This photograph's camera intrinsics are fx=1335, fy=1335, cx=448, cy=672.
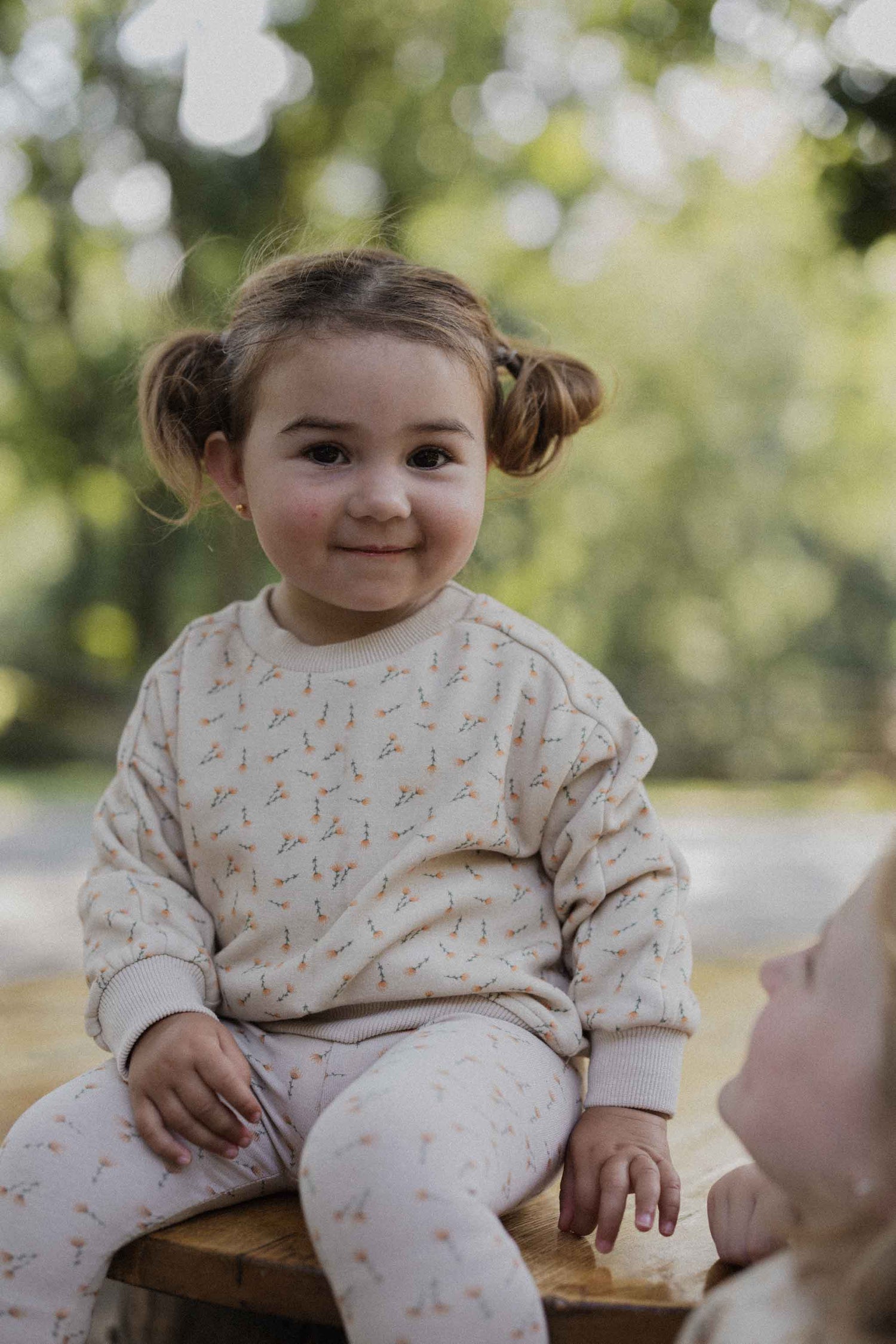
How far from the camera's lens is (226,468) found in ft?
4.62

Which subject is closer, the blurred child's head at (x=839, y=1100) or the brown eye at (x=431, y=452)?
the blurred child's head at (x=839, y=1100)

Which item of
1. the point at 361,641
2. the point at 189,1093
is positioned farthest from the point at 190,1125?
the point at 361,641

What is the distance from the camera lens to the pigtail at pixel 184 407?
142cm

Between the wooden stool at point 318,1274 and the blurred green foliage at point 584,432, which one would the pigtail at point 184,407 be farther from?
the blurred green foliage at point 584,432

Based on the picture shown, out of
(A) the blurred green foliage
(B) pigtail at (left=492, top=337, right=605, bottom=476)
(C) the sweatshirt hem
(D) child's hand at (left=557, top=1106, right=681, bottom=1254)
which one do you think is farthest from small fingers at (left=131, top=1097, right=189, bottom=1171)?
(A) the blurred green foliage

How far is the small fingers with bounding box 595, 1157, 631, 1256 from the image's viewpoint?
1.05 metres

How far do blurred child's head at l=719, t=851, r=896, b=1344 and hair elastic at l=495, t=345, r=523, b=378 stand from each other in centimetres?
79

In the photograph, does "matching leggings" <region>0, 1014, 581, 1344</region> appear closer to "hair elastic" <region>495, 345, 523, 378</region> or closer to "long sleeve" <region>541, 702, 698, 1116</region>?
"long sleeve" <region>541, 702, 698, 1116</region>

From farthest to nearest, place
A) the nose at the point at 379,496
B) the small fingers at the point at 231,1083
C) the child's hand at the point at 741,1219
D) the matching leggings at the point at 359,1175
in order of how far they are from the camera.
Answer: the nose at the point at 379,496, the small fingers at the point at 231,1083, the child's hand at the point at 741,1219, the matching leggings at the point at 359,1175

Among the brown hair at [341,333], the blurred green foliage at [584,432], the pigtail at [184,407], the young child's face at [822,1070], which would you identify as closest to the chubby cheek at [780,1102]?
the young child's face at [822,1070]

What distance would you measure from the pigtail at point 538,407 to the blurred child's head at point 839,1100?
2.48 feet

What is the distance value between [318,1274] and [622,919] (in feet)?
1.33

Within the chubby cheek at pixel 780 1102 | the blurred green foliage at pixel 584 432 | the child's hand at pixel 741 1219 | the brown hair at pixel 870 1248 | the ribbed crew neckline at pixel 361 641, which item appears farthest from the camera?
the blurred green foliage at pixel 584 432

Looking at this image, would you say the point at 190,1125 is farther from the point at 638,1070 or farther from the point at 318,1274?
the point at 638,1070
